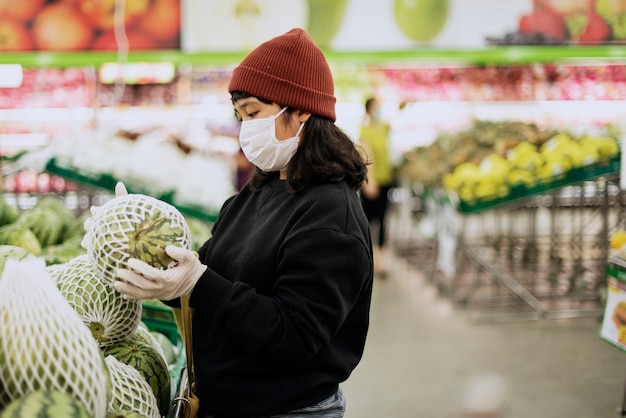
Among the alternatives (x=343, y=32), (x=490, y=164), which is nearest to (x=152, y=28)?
(x=343, y=32)

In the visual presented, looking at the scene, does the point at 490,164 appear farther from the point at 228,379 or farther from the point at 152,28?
the point at 228,379

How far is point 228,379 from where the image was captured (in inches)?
68.7

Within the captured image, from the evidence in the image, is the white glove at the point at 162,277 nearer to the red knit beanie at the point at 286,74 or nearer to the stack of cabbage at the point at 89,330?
the stack of cabbage at the point at 89,330

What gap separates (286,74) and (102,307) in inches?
31.0

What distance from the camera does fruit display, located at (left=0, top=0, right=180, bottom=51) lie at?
7.08 meters

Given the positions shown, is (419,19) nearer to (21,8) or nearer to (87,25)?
(87,25)

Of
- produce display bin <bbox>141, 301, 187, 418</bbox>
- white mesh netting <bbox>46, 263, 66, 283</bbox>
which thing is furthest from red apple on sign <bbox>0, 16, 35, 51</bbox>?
white mesh netting <bbox>46, 263, 66, 283</bbox>

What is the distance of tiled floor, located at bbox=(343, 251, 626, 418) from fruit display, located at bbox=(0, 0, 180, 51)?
349 centimetres

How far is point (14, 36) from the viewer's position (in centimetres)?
718

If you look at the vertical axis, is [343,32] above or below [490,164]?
above

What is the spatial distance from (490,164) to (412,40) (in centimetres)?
163

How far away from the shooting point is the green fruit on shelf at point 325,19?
7301 millimetres

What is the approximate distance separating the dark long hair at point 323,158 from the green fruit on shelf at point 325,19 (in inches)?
222

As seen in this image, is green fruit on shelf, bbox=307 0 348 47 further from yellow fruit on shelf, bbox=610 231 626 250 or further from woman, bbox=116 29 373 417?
woman, bbox=116 29 373 417
